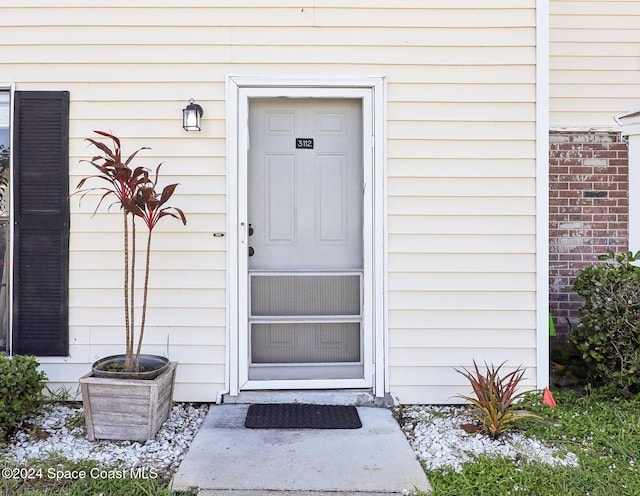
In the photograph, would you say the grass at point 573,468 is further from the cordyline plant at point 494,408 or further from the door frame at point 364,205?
the door frame at point 364,205

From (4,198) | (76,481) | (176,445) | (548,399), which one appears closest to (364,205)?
(548,399)

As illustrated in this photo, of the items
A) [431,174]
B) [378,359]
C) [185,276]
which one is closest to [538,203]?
[431,174]

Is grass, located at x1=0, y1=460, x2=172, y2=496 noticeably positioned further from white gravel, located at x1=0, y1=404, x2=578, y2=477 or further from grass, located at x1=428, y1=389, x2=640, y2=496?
grass, located at x1=428, y1=389, x2=640, y2=496

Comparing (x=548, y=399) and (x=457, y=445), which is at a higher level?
(x=548, y=399)

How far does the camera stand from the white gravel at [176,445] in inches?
104

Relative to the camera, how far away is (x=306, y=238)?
358cm

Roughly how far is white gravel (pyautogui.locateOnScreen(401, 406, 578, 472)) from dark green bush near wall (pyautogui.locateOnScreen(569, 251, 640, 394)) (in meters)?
0.87

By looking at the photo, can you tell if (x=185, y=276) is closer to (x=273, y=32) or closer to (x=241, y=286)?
(x=241, y=286)

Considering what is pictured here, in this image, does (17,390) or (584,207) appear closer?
(17,390)

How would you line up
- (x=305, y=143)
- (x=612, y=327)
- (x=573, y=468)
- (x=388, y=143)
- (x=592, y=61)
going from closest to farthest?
(x=573, y=468), (x=612, y=327), (x=388, y=143), (x=305, y=143), (x=592, y=61)

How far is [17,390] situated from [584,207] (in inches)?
162

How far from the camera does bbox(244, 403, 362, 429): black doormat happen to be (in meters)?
3.04

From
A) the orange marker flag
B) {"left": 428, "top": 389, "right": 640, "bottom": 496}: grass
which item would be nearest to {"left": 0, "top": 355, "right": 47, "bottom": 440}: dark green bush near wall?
{"left": 428, "top": 389, "right": 640, "bottom": 496}: grass

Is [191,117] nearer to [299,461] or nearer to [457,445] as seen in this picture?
[299,461]
